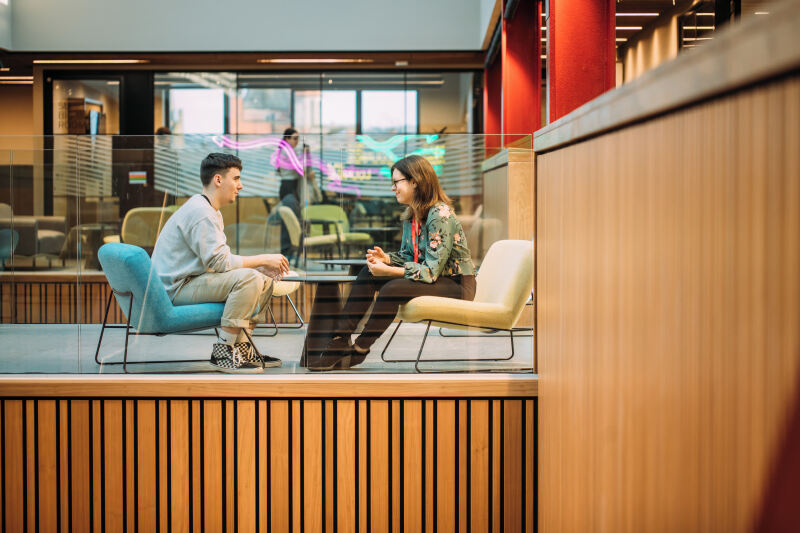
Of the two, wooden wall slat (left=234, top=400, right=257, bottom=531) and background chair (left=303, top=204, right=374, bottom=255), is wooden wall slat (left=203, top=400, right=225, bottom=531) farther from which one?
background chair (left=303, top=204, right=374, bottom=255)

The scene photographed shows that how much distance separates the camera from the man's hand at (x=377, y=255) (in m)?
2.60

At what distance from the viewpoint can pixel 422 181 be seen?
2.57 meters

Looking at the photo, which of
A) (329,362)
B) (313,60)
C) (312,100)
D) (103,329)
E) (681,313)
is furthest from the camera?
(312,100)

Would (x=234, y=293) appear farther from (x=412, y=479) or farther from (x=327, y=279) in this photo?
(x=412, y=479)

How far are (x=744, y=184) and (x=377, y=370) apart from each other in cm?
164

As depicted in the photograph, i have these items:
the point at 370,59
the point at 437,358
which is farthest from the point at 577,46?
the point at 370,59

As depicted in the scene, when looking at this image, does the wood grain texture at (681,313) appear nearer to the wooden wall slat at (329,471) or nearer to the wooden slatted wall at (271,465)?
the wooden slatted wall at (271,465)

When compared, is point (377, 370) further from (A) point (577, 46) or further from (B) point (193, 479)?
(A) point (577, 46)

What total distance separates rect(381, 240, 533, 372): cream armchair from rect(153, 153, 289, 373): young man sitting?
529 mm

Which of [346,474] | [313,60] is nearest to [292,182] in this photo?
[346,474]

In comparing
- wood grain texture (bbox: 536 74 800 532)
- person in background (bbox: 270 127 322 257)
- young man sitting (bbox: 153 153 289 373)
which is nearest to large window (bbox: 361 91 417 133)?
person in background (bbox: 270 127 322 257)

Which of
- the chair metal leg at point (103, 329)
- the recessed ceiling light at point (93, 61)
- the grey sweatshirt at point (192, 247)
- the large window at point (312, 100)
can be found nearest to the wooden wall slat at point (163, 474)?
the chair metal leg at point (103, 329)

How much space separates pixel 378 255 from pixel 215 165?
0.70 meters

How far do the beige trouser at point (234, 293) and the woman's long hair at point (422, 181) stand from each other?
61cm
